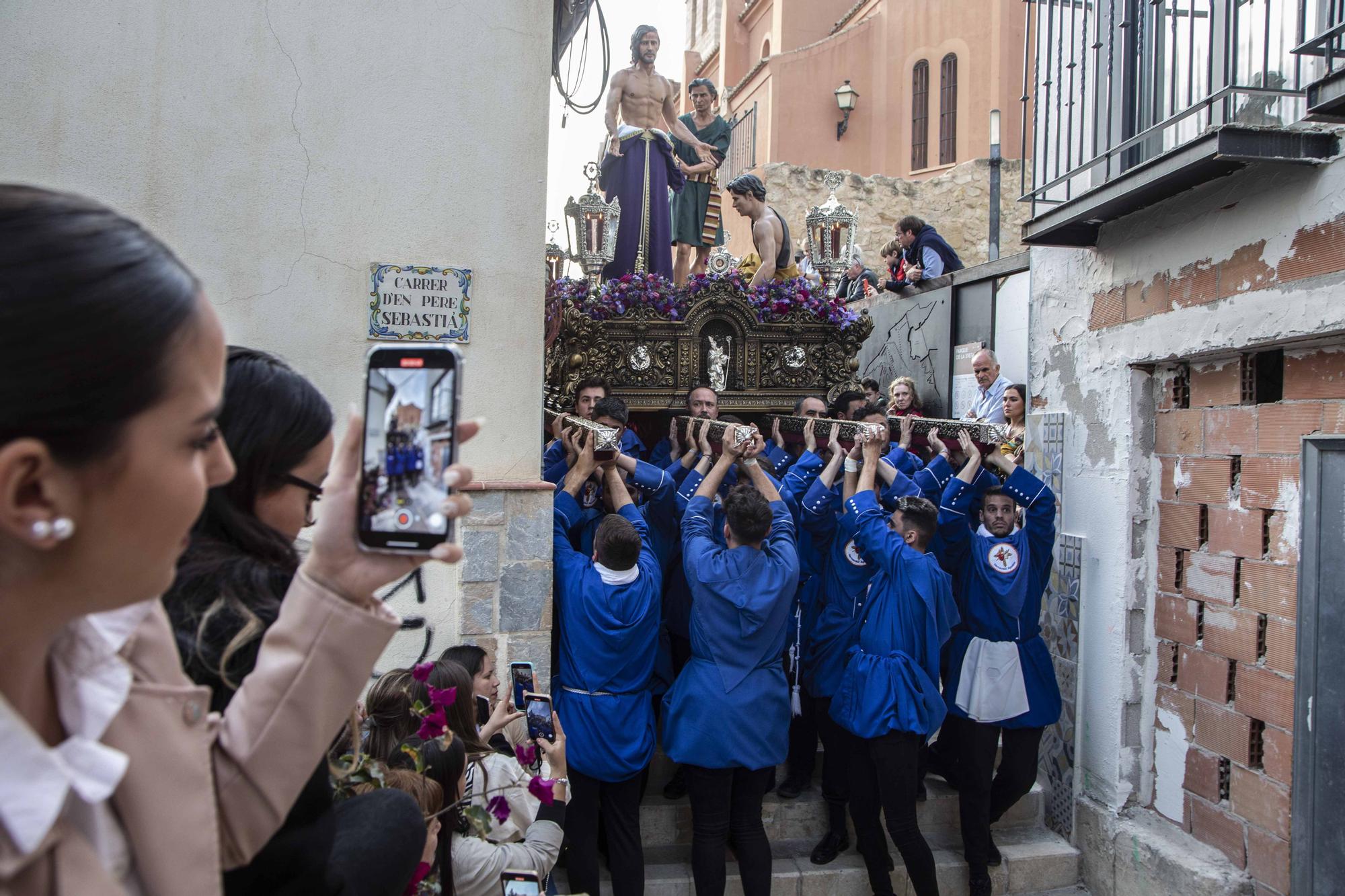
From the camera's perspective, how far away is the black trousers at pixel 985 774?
5.17 m

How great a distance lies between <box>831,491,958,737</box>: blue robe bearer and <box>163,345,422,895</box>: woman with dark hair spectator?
11.7 ft

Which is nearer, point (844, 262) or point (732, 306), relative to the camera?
point (732, 306)

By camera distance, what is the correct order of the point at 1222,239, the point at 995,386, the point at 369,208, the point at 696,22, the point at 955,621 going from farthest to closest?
the point at 696,22
the point at 995,386
the point at 955,621
the point at 1222,239
the point at 369,208

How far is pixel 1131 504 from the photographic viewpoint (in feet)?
17.4

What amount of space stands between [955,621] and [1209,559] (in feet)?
4.24

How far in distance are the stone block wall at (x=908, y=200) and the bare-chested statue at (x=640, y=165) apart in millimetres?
9672

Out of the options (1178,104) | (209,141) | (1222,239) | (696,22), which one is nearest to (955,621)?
(1222,239)

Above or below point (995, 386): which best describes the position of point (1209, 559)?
below

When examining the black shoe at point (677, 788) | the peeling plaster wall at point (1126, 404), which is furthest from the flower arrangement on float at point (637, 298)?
the black shoe at point (677, 788)

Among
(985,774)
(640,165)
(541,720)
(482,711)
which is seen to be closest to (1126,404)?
(985,774)

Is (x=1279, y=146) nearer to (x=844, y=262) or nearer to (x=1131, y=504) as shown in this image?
(x=1131, y=504)

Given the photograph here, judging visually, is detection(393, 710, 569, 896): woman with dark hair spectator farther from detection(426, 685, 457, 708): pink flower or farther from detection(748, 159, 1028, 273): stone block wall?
detection(748, 159, 1028, 273): stone block wall

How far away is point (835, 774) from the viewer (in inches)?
210

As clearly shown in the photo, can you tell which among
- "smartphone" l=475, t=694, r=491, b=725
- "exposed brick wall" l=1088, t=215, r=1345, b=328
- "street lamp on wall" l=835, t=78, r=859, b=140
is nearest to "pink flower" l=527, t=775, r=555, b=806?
"smartphone" l=475, t=694, r=491, b=725
